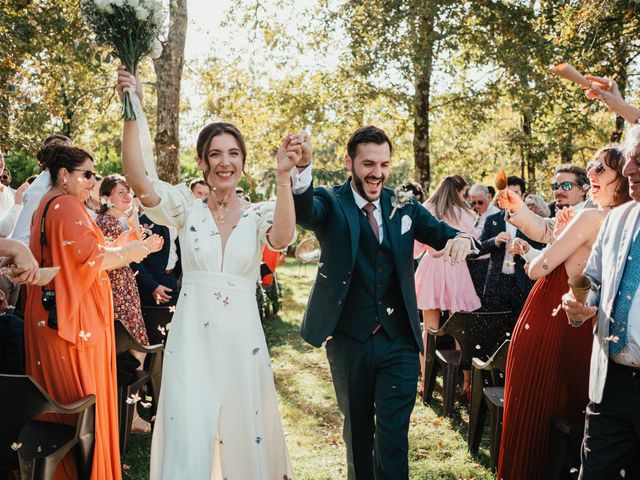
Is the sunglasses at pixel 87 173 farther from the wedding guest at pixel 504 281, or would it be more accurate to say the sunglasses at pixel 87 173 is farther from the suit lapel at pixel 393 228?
the wedding guest at pixel 504 281

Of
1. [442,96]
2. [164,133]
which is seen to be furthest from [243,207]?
[442,96]

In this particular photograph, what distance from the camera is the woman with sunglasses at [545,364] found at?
12.5 feet

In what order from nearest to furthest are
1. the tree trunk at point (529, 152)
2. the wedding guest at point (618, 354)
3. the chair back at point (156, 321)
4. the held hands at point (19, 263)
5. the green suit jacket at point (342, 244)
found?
the held hands at point (19, 263)
the wedding guest at point (618, 354)
the green suit jacket at point (342, 244)
the chair back at point (156, 321)
the tree trunk at point (529, 152)

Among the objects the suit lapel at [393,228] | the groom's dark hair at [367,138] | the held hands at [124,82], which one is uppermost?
the held hands at [124,82]

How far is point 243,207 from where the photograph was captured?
354cm

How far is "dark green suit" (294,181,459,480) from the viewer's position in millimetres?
3740

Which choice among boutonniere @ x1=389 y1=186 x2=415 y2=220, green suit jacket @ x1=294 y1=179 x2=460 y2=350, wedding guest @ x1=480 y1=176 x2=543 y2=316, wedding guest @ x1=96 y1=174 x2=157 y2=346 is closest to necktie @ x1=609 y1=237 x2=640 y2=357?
green suit jacket @ x1=294 y1=179 x2=460 y2=350

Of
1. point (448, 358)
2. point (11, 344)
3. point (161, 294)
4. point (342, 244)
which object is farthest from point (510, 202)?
point (161, 294)

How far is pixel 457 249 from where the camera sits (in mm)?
3627

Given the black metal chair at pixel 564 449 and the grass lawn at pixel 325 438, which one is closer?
the black metal chair at pixel 564 449

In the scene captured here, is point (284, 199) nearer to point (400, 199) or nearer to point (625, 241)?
point (400, 199)

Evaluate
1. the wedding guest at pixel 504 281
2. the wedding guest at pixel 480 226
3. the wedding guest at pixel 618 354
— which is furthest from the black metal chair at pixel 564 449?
the wedding guest at pixel 480 226

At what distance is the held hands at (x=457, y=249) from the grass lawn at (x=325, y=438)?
202 centimetres

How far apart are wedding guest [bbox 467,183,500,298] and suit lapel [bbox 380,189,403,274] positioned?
364cm
